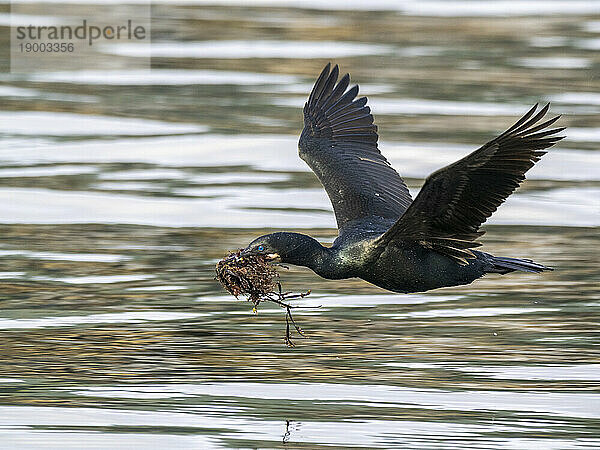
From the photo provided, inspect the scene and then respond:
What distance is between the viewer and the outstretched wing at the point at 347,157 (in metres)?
10.3

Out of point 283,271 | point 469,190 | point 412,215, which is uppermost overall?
point 469,190

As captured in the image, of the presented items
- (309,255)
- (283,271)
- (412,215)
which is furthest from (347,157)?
(412,215)

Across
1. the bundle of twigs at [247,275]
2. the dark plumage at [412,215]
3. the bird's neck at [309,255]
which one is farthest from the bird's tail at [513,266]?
the bundle of twigs at [247,275]


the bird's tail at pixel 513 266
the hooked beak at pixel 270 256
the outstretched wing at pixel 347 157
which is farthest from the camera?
the outstretched wing at pixel 347 157

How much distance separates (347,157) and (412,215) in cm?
218

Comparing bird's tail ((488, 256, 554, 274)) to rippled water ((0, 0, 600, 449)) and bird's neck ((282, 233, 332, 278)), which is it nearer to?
rippled water ((0, 0, 600, 449))

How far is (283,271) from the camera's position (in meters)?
12.1

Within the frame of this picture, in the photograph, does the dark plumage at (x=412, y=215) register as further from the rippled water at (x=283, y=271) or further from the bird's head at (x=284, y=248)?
the rippled water at (x=283, y=271)

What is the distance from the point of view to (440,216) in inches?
348

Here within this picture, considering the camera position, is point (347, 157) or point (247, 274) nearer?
point (247, 274)

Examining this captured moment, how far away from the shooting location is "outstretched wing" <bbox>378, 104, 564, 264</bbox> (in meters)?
8.34

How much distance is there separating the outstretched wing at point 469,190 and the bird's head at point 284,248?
43 centimetres

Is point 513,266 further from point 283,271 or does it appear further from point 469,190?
point 283,271

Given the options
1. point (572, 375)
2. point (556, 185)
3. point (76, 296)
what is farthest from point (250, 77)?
point (572, 375)
